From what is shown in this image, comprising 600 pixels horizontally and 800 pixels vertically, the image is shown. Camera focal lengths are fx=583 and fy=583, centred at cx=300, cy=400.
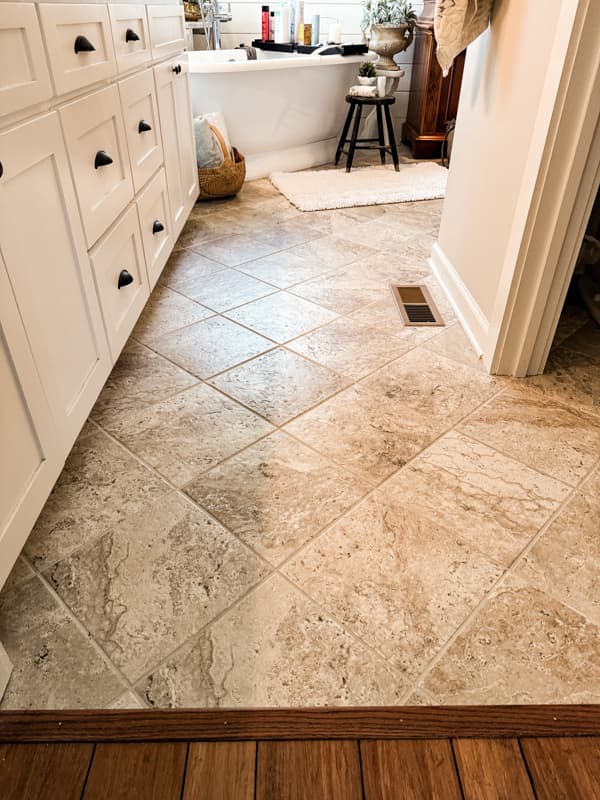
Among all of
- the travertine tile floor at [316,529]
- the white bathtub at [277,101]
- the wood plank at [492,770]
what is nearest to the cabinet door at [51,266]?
the travertine tile floor at [316,529]

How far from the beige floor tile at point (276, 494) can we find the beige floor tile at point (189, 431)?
0.05 metres

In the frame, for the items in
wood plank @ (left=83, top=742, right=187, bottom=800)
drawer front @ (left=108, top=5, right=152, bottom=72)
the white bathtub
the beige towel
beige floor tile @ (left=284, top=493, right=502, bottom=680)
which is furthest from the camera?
the white bathtub

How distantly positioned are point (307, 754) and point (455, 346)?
1.33 metres

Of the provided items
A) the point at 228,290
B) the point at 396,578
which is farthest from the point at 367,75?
the point at 396,578

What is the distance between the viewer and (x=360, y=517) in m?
1.24

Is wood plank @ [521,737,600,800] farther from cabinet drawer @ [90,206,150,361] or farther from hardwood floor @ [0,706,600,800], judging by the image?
cabinet drawer @ [90,206,150,361]

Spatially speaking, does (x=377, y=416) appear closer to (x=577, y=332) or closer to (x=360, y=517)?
(x=360, y=517)

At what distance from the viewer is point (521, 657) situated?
968 mm

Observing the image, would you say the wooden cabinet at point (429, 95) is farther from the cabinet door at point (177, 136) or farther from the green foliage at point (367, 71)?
the cabinet door at point (177, 136)

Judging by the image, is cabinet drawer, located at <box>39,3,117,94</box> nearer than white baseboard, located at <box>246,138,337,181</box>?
Yes

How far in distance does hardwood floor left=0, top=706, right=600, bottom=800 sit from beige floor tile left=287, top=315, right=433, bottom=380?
1.02 metres

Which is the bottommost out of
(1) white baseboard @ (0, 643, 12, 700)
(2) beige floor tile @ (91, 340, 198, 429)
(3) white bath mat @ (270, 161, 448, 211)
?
(3) white bath mat @ (270, 161, 448, 211)

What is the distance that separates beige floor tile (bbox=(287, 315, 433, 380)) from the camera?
5.86 ft

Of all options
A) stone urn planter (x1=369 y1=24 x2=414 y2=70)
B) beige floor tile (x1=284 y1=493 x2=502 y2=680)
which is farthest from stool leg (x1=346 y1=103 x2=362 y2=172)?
beige floor tile (x1=284 y1=493 x2=502 y2=680)
